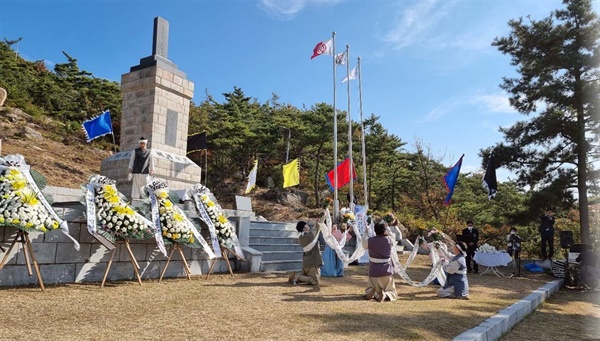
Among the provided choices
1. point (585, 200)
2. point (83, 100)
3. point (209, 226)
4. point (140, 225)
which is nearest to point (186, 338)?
point (140, 225)

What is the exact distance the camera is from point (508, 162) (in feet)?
57.8

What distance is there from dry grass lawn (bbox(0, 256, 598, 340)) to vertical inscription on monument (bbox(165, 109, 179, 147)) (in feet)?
19.1

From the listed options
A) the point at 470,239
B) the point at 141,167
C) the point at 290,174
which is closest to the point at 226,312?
the point at 141,167

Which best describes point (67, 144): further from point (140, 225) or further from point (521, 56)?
point (521, 56)

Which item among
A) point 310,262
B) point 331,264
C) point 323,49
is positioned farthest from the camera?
point 323,49

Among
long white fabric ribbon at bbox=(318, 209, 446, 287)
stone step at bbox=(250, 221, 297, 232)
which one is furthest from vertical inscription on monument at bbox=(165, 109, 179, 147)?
long white fabric ribbon at bbox=(318, 209, 446, 287)

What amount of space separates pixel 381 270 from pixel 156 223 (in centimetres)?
446

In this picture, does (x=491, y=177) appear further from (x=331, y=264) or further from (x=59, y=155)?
(x=59, y=155)

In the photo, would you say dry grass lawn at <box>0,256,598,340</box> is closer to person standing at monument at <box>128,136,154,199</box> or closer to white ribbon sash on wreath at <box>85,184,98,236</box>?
white ribbon sash on wreath at <box>85,184,98,236</box>

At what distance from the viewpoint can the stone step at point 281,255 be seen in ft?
37.7

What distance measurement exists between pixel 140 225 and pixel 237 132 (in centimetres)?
2430

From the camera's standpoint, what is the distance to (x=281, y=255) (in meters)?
12.0

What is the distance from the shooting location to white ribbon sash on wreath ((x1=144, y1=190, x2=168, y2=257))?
7680mm

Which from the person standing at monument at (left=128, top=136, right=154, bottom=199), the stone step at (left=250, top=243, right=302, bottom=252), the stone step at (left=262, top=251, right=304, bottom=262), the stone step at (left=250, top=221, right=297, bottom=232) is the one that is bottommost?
the stone step at (left=262, top=251, right=304, bottom=262)
